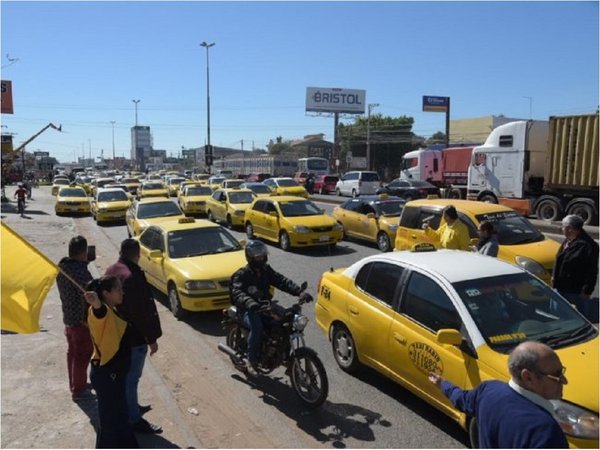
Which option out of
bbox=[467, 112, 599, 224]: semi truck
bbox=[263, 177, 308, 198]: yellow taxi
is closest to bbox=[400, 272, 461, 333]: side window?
bbox=[467, 112, 599, 224]: semi truck

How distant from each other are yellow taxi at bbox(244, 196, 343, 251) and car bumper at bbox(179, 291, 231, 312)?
6.39 metres

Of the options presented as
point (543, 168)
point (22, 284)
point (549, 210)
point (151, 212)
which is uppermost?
point (543, 168)

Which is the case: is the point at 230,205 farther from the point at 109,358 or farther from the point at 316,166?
the point at 316,166

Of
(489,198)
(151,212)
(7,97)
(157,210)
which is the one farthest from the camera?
(7,97)

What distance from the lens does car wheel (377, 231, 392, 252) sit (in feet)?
49.0

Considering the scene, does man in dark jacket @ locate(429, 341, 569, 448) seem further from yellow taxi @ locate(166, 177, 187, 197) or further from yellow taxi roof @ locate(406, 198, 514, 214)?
yellow taxi @ locate(166, 177, 187, 197)

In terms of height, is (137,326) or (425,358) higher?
(137,326)

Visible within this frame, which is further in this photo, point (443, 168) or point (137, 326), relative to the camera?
point (443, 168)

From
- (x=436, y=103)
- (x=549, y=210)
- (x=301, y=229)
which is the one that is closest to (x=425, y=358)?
(x=301, y=229)

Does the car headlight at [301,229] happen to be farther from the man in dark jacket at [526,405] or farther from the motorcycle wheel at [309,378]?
the man in dark jacket at [526,405]

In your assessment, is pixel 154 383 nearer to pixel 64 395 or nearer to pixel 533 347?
pixel 64 395

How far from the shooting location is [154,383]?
6230 mm

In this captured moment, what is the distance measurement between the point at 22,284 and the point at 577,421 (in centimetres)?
405

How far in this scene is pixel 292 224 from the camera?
597 inches
